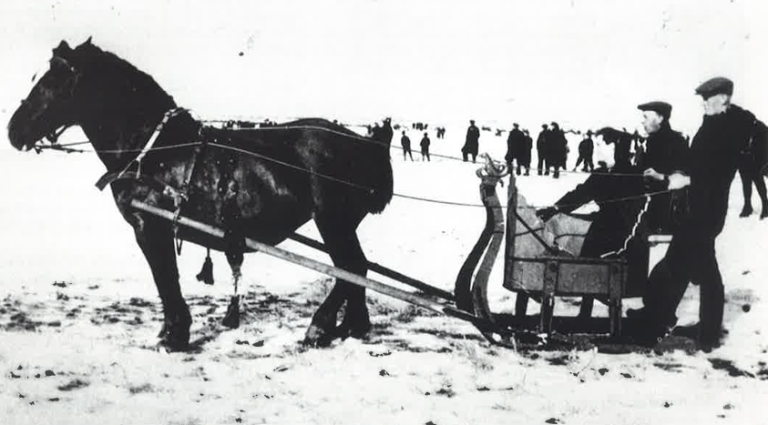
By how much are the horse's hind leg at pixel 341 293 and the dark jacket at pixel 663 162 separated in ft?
8.33

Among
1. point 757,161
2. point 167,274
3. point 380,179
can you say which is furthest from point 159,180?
point 757,161

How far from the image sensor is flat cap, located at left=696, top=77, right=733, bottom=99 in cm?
534

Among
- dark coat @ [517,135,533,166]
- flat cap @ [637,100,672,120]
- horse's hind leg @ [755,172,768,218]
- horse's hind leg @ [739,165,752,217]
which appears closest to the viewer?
flat cap @ [637,100,672,120]

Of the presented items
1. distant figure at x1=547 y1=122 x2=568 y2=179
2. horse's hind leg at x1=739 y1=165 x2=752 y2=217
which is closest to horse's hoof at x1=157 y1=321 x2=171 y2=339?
horse's hind leg at x1=739 y1=165 x2=752 y2=217

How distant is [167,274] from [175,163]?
94 centimetres

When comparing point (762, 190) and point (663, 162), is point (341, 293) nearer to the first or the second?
point (663, 162)

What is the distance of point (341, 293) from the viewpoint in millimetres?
6270

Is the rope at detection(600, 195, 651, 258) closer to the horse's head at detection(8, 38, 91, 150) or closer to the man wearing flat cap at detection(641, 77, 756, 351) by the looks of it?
the man wearing flat cap at detection(641, 77, 756, 351)

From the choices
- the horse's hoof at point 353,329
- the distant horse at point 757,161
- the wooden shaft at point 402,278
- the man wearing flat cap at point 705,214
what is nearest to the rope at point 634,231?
the man wearing flat cap at point 705,214

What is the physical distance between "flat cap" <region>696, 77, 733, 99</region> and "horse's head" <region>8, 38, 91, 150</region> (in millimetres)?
4982

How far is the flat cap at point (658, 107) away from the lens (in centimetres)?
548

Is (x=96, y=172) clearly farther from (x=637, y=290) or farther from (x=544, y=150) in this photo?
(x=637, y=290)

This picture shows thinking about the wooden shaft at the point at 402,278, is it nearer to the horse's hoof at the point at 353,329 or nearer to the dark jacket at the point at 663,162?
the horse's hoof at the point at 353,329

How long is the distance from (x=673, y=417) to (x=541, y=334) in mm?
1036
